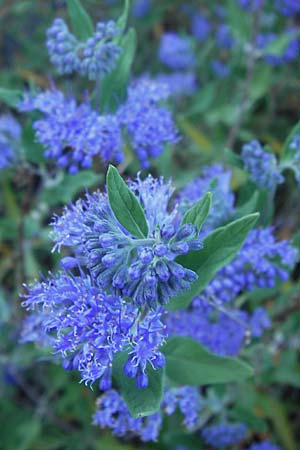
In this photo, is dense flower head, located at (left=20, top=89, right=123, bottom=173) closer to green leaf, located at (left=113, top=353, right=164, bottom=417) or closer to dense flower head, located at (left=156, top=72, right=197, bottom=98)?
green leaf, located at (left=113, top=353, right=164, bottom=417)

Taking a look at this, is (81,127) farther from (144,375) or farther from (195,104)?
(195,104)

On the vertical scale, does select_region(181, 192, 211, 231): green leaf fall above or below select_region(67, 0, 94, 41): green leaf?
A: below

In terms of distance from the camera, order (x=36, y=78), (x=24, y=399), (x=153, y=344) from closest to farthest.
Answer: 1. (x=153, y=344)
2. (x=24, y=399)
3. (x=36, y=78)

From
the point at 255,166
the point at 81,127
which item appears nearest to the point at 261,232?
the point at 255,166

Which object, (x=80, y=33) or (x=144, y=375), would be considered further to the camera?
(x=80, y=33)

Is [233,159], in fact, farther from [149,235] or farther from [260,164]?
[149,235]

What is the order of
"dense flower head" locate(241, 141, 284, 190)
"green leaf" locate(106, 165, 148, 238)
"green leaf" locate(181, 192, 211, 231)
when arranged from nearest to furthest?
"green leaf" locate(106, 165, 148, 238) < "green leaf" locate(181, 192, 211, 231) < "dense flower head" locate(241, 141, 284, 190)

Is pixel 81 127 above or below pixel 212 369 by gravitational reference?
above

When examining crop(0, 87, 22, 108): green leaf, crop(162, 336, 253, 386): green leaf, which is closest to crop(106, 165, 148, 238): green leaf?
crop(162, 336, 253, 386): green leaf
